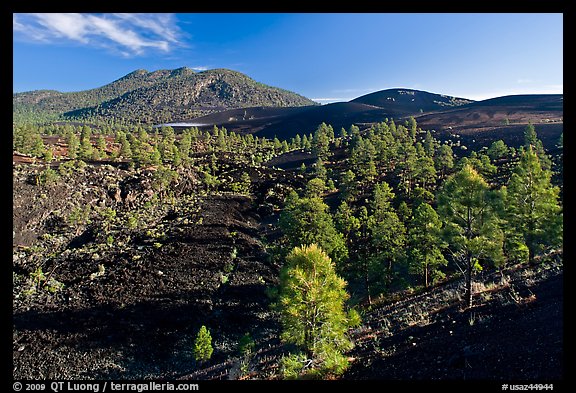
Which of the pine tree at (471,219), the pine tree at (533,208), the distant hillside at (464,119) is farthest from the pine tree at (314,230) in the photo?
the distant hillside at (464,119)

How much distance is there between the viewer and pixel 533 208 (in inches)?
748

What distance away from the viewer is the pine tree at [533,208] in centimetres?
1819

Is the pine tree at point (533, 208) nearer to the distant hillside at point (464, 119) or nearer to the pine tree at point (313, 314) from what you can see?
the pine tree at point (313, 314)

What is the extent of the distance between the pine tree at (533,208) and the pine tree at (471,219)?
5.89 m

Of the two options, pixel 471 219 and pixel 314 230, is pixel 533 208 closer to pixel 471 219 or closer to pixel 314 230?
pixel 471 219

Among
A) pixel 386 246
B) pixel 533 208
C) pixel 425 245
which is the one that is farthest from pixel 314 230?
pixel 533 208

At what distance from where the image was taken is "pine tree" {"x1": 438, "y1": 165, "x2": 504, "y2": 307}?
538 inches

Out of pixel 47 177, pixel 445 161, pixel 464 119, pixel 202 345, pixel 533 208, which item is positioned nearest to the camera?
pixel 202 345

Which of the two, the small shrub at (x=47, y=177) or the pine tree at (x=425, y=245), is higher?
the small shrub at (x=47, y=177)

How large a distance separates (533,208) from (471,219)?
28.1 ft

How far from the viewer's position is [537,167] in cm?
1911

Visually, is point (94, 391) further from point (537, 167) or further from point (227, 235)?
point (227, 235)
